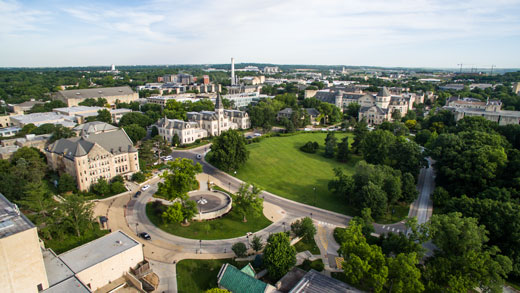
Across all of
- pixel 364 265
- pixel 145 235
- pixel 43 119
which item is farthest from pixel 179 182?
pixel 43 119

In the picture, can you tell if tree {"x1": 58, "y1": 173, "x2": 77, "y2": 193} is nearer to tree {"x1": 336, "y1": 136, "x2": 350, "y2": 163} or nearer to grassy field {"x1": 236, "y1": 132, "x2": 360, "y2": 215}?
grassy field {"x1": 236, "y1": 132, "x2": 360, "y2": 215}

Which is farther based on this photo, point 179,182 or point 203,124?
point 203,124

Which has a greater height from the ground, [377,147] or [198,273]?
[377,147]

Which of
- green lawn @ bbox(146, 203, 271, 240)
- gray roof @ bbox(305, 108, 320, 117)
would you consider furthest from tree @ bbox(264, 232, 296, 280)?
gray roof @ bbox(305, 108, 320, 117)

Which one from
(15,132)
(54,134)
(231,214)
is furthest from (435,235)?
(15,132)

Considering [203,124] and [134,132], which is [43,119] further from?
[203,124]

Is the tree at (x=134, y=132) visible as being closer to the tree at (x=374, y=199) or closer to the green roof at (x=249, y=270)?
the green roof at (x=249, y=270)
